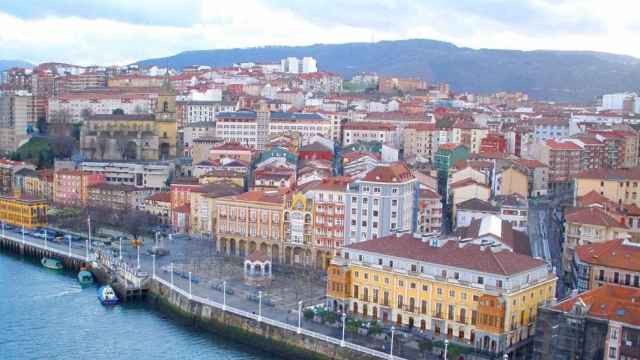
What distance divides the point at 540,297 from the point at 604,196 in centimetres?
1209

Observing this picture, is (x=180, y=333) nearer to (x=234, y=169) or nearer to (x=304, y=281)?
(x=304, y=281)

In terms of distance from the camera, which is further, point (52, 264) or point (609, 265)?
point (52, 264)

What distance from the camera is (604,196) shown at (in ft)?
107

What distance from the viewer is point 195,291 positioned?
2708 cm

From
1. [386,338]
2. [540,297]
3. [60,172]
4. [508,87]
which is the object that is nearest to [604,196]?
[540,297]

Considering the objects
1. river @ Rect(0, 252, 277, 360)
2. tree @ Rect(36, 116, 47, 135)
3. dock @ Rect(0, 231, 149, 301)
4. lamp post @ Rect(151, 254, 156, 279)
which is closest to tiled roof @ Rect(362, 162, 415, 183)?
lamp post @ Rect(151, 254, 156, 279)

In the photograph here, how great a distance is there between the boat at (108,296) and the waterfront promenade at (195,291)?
861 mm

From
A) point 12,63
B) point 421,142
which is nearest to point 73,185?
point 421,142

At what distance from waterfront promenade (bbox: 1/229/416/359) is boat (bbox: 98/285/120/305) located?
0.86 metres

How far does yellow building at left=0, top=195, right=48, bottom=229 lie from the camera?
1583 inches

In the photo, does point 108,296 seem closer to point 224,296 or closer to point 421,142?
point 224,296

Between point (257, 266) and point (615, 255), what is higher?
point (615, 255)

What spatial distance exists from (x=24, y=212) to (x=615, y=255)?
28811mm

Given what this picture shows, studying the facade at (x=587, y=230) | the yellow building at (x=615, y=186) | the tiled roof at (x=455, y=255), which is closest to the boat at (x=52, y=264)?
the tiled roof at (x=455, y=255)
